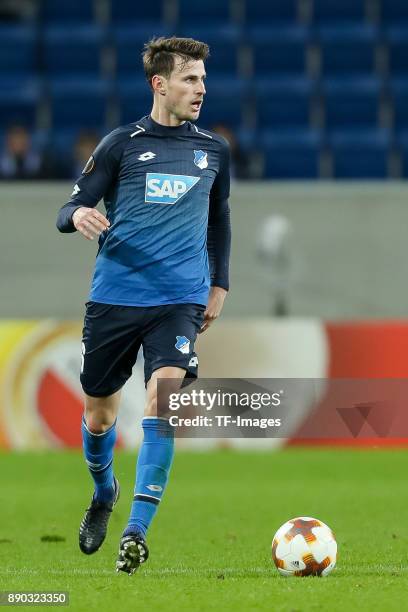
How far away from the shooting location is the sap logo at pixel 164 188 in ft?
19.7

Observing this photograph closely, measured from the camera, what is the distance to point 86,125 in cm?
1631

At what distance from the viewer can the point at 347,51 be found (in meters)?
17.1

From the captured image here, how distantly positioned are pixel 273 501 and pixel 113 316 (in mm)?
3439

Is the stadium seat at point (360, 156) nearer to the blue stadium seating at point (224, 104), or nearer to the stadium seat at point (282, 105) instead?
the stadium seat at point (282, 105)

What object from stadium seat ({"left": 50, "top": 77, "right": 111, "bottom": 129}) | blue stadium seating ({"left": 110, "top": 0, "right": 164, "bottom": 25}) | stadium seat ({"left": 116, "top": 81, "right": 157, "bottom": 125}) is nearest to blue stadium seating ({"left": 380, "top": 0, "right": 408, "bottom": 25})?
blue stadium seating ({"left": 110, "top": 0, "right": 164, "bottom": 25})

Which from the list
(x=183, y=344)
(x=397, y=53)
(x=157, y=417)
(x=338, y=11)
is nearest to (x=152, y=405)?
(x=157, y=417)

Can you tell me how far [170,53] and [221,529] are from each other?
Answer: 2965 mm

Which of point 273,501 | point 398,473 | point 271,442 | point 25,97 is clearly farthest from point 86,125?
point 273,501

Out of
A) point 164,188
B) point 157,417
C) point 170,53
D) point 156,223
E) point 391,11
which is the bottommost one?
point 157,417

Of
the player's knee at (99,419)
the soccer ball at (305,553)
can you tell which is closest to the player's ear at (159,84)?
the player's knee at (99,419)

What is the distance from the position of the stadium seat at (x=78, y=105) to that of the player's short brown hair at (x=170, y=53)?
10.3 m

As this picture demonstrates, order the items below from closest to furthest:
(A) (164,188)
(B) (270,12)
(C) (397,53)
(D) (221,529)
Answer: (A) (164,188) → (D) (221,529) → (C) (397,53) → (B) (270,12)

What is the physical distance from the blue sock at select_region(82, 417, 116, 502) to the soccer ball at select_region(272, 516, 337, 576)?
1.20 m

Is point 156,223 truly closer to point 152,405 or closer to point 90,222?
point 90,222
